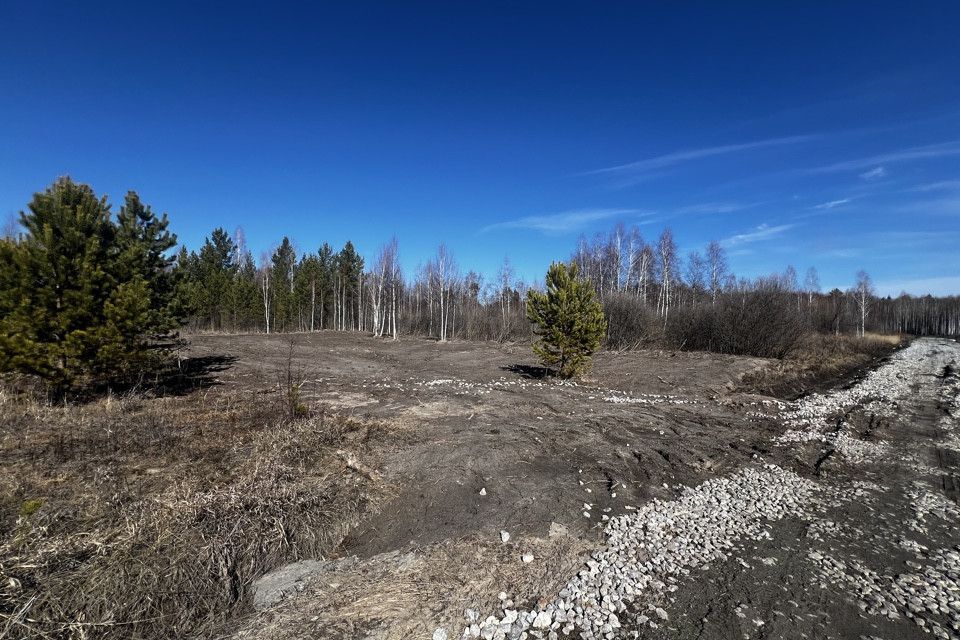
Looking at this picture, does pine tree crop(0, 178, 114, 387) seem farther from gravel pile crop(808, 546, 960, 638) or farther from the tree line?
gravel pile crop(808, 546, 960, 638)

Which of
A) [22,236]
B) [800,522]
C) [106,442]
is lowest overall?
[800,522]

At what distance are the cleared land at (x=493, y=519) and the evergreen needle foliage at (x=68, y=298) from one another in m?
1.21

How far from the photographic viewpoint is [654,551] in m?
4.80

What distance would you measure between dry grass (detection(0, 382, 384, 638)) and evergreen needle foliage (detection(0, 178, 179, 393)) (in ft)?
4.89

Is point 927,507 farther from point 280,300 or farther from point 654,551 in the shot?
point 280,300

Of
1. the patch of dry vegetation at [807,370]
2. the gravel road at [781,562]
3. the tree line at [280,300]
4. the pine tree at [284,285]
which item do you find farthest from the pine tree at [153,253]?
the pine tree at [284,285]

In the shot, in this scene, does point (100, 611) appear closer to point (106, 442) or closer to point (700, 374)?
point (106, 442)

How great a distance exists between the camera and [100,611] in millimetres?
3482

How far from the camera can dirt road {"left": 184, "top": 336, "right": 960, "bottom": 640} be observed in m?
3.73

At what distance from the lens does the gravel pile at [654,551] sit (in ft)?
12.1

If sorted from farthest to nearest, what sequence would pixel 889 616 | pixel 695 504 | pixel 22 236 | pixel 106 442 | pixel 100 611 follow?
1. pixel 22 236
2. pixel 106 442
3. pixel 695 504
4. pixel 889 616
5. pixel 100 611

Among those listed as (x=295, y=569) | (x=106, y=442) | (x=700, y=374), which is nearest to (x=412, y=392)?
(x=106, y=442)

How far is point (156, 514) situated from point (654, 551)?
221 inches

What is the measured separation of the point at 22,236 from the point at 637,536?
14306mm
